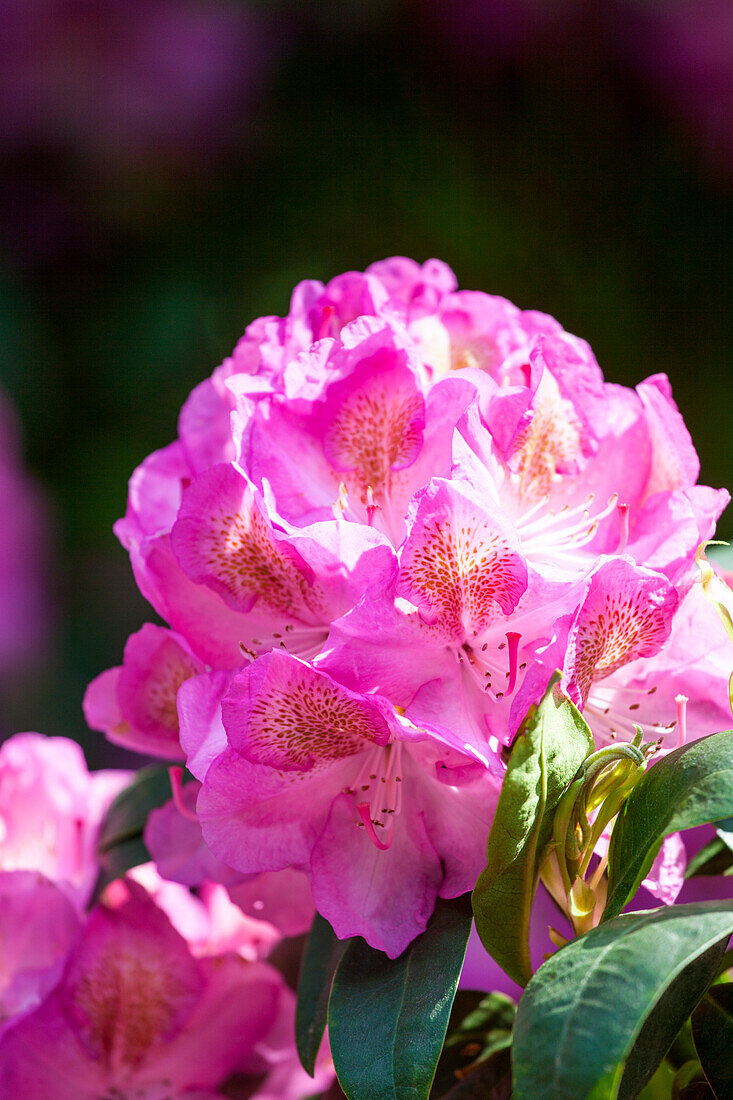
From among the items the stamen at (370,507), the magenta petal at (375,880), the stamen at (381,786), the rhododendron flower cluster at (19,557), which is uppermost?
the stamen at (370,507)

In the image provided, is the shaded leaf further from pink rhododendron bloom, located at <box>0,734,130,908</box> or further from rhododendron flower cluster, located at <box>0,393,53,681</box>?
rhododendron flower cluster, located at <box>0,393,53,681</box>

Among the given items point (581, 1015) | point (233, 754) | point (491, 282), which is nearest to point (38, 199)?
point (491, 282)

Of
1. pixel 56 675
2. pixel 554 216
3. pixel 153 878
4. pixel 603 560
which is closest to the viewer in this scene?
pixel 603 560

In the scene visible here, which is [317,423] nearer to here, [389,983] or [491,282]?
[389,983]

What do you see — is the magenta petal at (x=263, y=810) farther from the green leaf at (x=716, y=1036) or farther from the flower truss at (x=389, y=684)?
the green leaf at (x=716, y=1036)

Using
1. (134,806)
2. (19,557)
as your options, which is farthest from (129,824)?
(19,557)

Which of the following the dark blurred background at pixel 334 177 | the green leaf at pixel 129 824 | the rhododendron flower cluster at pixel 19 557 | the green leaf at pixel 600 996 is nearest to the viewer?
the green leaf at pixel 600 996

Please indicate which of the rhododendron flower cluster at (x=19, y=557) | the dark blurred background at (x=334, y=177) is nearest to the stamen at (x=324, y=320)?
the dark blurred background at (x=334, y=177)
